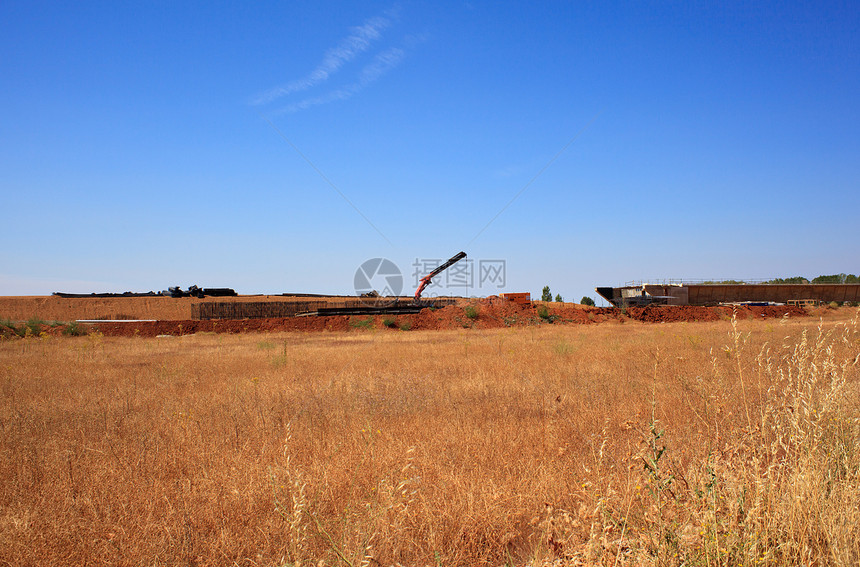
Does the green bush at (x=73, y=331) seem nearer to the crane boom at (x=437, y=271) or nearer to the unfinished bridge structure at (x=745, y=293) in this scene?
the crane boom at (x=437, y=271)

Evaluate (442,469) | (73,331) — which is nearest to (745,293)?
(442,469)

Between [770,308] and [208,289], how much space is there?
49.1 meters

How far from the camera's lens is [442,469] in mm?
4613

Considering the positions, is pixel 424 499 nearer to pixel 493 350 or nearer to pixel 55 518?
pixel 55 518

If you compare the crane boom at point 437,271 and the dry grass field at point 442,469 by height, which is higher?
the crane boom at point 437,271

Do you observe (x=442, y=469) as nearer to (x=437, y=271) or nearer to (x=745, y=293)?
(x=437, y=271)

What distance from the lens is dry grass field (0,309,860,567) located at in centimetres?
279

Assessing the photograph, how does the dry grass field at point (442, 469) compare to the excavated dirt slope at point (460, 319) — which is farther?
the excavated dirt slope at point (460, 319)

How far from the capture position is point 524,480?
4.26 metres

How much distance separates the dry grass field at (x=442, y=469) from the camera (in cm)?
279

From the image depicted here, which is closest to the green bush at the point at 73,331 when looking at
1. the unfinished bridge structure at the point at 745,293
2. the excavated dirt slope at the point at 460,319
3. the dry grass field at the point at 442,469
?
the excavated dirt slope at the point at 460,319

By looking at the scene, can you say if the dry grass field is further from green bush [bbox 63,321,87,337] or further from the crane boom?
the crane boom

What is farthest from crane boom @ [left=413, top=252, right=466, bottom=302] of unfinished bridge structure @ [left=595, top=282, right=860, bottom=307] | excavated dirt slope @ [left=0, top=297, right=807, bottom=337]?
unfinished bridge structure @ [left=595, top=282, right=860, bottom=307]

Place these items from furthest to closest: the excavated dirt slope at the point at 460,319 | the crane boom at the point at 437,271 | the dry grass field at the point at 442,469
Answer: the crane boom at the point at 437,271, the excavated dirt slope at the point at 460,319, the dry grass field at the point at 442,469
